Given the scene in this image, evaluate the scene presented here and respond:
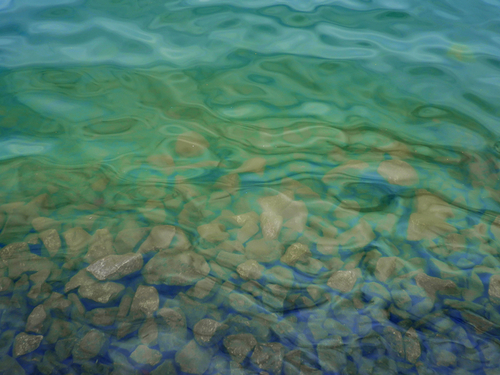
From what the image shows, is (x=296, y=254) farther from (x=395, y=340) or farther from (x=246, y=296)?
(x=395, y=340)

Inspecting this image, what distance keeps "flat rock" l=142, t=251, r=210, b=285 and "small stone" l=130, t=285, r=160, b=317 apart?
0.05 meters

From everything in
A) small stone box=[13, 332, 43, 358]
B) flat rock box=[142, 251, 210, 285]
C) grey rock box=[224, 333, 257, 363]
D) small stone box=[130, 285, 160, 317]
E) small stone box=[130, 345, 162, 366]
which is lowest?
small stone box=[13, 332, 43, 358]

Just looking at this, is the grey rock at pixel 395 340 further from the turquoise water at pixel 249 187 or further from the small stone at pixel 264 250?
the small stone at pixel 264 250

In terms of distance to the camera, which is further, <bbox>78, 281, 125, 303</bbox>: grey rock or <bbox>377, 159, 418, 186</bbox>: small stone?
<bbox>377, 159, 418, 186</bbox>: small stone

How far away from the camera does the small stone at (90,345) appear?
163cm

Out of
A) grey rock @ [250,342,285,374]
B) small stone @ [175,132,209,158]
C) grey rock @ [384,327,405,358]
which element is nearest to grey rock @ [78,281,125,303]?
grey rock @ [250,342,285,374]

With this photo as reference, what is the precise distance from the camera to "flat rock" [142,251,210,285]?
1858mm

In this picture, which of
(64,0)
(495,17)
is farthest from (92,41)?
(495,17)

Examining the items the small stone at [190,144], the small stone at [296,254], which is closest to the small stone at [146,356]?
the small stone at [296,254]

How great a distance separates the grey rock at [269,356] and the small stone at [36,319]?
3.08ft

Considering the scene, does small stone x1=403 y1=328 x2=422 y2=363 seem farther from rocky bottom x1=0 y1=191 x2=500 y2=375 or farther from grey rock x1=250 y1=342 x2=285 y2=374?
grey rock x1=250 y1=342 x2=285 y2=374

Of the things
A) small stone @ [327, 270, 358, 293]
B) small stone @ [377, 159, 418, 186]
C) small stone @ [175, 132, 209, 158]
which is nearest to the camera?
small stone @ [327, 270, 358, 293]

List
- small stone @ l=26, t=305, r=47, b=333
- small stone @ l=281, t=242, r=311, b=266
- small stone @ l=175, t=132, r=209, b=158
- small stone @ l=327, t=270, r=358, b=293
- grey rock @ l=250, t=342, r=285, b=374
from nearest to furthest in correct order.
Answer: grey rock @ l=250, t=342, r=285, b=374 → small stone @ l=26, t=305, r=47, b=333 → small stone @ l=327, t=270, r=358, b=293 → small stone @ l=281, t=242, r=311, b=266 → small stone @ l=175, t=132, r=209, b=158

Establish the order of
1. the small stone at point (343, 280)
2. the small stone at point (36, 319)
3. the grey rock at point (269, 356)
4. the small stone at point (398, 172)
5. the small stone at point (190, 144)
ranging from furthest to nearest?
the small stone at point (190, 144) → the small stone at point (398, 172) → the small stone at point (343, 280) → the small stone at point (36, 319) → the grey rock at point (269, 356)
